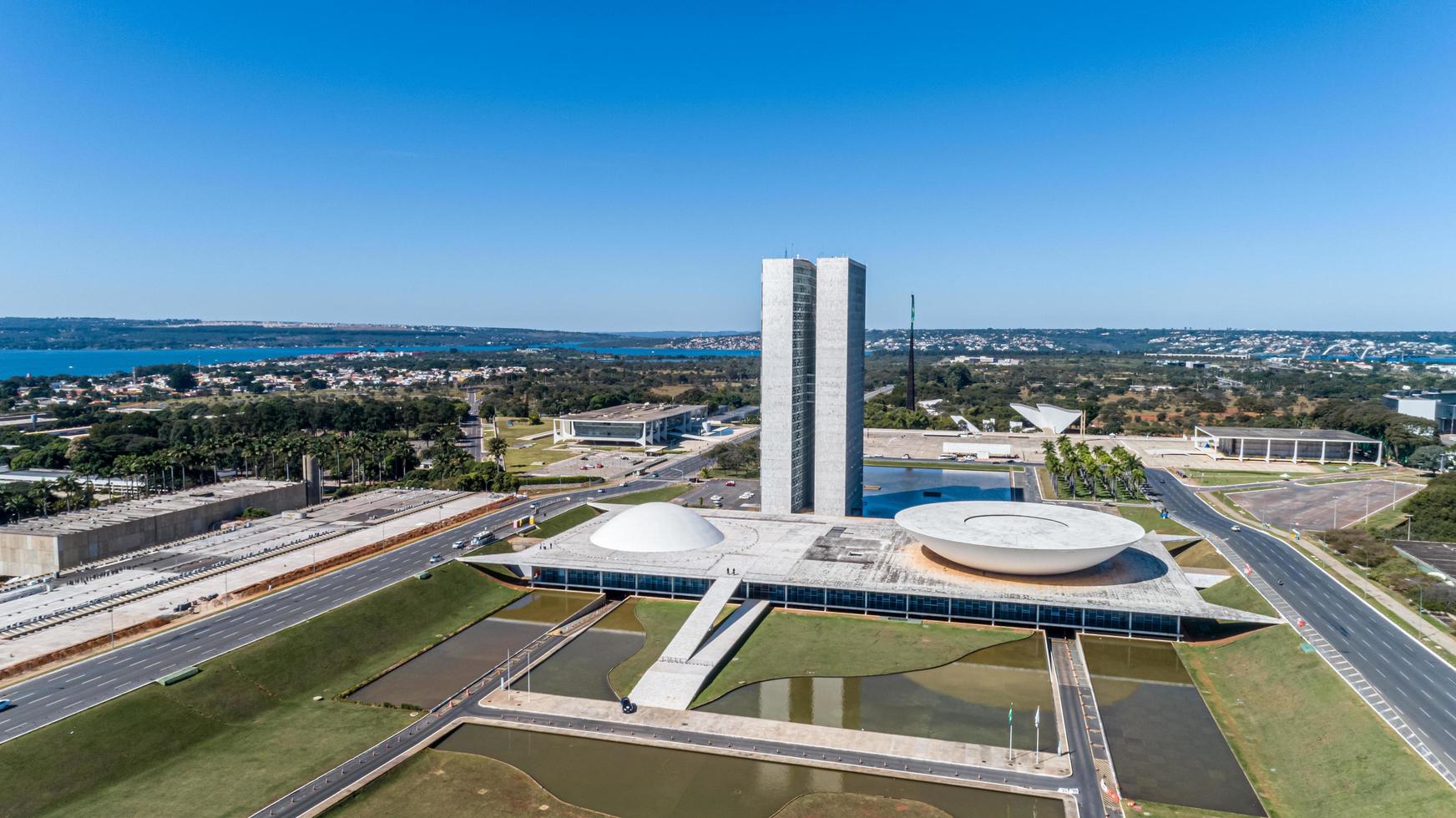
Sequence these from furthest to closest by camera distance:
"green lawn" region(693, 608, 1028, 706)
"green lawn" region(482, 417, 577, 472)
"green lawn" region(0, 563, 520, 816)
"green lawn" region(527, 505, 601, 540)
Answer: "green lawn" region(482, 417, 577, 472) → "green lawn" region(527, 505, 601, 540) → "green lawn" region(693, 608, 1028, 706) → "green lawn" region(0, 563, 520, 816)

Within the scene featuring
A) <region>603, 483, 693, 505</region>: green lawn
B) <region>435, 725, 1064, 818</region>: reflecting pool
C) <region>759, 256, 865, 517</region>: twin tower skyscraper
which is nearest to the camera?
<region>435, 725, 1064, 818</region>: reflecting pool

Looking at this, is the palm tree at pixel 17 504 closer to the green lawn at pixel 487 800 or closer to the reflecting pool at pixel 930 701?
the green lawn at pixel 487 800

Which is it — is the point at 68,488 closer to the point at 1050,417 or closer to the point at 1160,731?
the point at 1160,731

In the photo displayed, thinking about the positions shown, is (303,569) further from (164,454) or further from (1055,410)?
(1055,410)

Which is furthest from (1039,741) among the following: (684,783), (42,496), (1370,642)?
(42,496)

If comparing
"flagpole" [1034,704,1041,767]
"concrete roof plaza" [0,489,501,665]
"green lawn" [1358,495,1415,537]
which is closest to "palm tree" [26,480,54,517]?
"concrete roof plaza" [0,489,501,665]

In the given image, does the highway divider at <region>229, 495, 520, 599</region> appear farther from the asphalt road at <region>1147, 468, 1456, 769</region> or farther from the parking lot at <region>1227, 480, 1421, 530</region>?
the parking lot at <region>1227, 480, 1421, 530</region>

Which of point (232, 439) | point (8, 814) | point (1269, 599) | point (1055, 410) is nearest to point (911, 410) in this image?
point (1055, 410)

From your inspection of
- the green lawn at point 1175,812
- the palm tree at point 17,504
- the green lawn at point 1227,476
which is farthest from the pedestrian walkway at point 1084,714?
the palm tree at point 17,504
